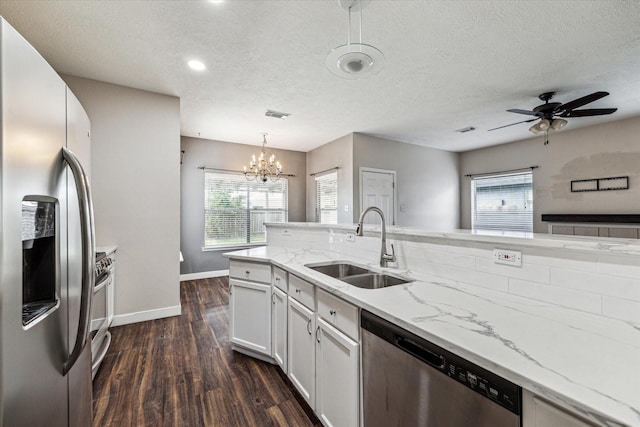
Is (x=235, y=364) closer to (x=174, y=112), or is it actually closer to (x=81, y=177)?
(x=81, y=177)

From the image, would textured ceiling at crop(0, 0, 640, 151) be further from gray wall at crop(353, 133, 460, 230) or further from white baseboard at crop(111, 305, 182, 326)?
white baseboard at crop(111, 305, 182, 326)

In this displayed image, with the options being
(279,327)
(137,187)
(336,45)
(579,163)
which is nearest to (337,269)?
(279,327)

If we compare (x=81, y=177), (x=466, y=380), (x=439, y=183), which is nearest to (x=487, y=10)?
(x=466, y=380)

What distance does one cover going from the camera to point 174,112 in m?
3.35

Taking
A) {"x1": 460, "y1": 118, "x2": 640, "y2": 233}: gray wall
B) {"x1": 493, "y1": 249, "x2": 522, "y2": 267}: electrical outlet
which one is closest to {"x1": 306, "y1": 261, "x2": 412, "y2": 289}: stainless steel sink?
{"x1": 493, "y1": 249, "x2": 522, "y2": 267}: electrical outlet

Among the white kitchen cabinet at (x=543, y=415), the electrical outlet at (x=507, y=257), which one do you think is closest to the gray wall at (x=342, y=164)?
the electrical outlet at (x=507, y=257)

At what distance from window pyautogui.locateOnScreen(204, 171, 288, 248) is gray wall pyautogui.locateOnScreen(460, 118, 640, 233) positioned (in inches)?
192

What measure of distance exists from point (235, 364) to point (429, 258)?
1.80m

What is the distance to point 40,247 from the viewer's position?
737 mm

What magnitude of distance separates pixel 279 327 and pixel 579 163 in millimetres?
5656

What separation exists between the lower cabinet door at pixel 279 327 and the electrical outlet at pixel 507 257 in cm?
134

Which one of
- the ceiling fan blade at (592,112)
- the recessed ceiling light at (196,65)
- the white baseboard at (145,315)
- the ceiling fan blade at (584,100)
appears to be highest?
the recessed ceiling light at (196,65)

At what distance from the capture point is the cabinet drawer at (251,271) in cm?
218

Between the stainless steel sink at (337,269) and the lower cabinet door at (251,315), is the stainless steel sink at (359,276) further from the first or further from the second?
the lower cabinet door at (251,315)
